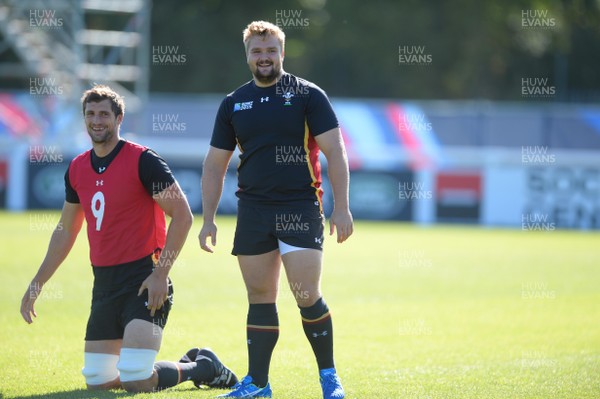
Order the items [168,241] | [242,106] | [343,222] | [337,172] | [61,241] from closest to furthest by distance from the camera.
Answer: [343,222], [337,172], [242,106], [168,241], [61,241]

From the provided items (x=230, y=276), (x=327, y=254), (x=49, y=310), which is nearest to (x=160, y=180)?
(x=49, y=310)

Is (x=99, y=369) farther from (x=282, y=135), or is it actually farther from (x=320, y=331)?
(x=282, y=135)

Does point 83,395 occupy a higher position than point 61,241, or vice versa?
point 61,241

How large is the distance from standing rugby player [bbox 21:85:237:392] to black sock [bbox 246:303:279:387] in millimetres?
541

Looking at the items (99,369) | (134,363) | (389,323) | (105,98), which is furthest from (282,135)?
(389,323)

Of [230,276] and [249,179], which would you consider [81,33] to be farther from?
[249,179]

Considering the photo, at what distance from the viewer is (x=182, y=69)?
4319cm

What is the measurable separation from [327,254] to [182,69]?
27.8m

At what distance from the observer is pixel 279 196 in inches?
232

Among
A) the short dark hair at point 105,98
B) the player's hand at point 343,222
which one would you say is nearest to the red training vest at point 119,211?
the short dark hair at point 105,98

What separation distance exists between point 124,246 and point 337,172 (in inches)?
61.8

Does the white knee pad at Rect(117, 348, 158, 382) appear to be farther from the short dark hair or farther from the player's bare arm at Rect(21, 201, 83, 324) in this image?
the short dark hair

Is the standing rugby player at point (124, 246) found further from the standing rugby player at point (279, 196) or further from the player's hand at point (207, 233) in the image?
the standing rugby player at point (279, 196)

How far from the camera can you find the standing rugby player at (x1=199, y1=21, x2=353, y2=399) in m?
5.80
